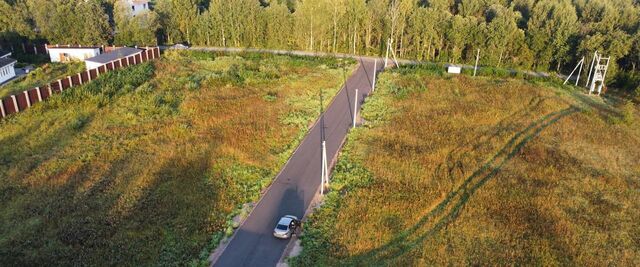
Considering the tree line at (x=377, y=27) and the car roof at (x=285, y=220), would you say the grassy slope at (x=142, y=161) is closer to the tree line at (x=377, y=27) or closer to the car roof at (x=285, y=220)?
the car roof at (x=285, y=220)

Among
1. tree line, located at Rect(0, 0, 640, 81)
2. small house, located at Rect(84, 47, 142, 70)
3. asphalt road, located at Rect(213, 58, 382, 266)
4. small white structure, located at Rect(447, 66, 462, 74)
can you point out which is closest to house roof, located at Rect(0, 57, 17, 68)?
small house, located at Rect(84, 47, 142, 70)

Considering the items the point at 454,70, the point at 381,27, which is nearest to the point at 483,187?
the point at 454,70

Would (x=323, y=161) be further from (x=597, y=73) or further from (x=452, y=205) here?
(x=597, y=73)

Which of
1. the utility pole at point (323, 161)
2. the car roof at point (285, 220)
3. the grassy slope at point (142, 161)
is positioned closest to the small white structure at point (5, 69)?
the grassy slope at point (142, 161)

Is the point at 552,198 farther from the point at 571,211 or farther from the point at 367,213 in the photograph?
the point at 367,213

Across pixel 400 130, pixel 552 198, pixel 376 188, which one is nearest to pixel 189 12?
pixel 400 130
